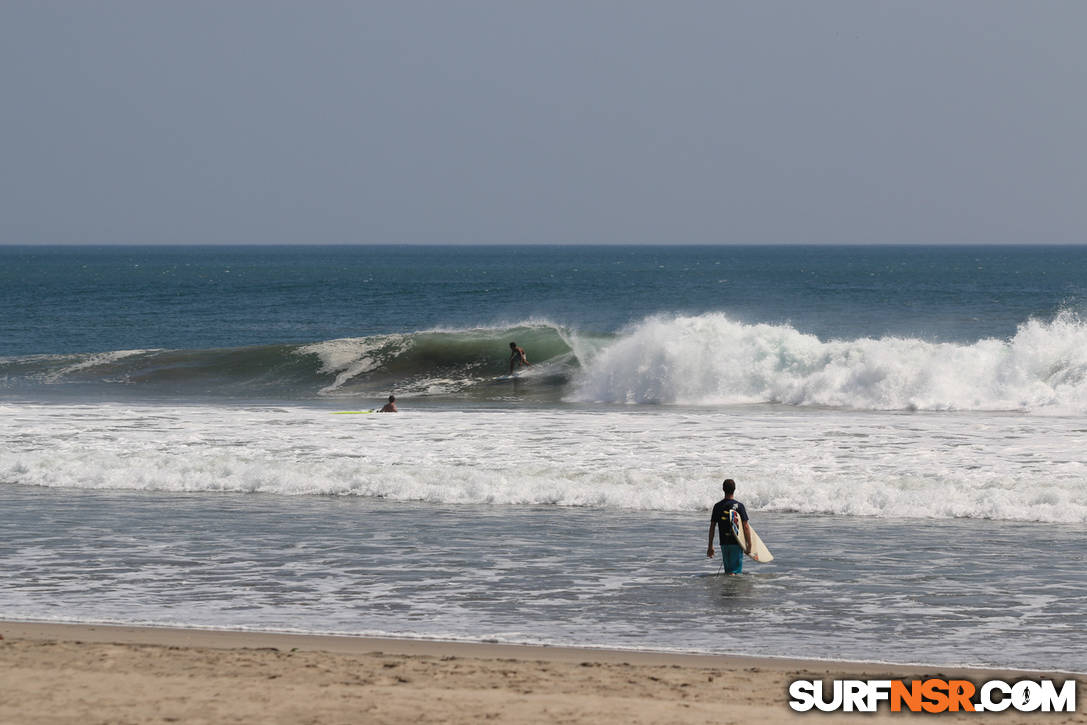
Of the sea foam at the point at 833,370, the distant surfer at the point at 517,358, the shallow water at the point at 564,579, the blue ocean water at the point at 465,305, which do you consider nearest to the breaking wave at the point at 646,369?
the sea foam at the point at 833,370

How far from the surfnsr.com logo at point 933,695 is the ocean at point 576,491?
68 centimetres

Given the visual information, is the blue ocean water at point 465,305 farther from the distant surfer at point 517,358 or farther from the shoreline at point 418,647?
the shoreline at point 418,647

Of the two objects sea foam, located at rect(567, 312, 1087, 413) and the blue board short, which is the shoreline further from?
sea foam, located at rect(567, 312, 1087, 413)

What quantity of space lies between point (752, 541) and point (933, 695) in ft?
13.0

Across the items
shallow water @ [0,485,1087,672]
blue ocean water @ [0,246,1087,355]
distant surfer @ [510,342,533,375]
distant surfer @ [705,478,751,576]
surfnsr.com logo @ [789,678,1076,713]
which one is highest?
blue ocean water @ [0,246,1087,355]

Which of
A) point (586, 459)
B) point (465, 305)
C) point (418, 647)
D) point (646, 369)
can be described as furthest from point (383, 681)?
point (465, 305)

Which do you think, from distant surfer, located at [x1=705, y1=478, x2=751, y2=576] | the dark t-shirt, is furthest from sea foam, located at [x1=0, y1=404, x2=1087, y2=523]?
distant surfer, located at [x1=705, y1=478, x2=751, y2=576]

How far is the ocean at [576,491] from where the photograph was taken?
32.7 ft

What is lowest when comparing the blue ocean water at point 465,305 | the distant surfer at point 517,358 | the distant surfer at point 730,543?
the distant surfer at point 730,543

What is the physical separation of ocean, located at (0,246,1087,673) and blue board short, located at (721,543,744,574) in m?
0.17

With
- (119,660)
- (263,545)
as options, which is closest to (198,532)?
(263,545)

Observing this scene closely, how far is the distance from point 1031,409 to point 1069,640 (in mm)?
17423

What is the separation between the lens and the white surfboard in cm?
1142

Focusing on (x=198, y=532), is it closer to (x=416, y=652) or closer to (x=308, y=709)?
(x=416, y=652)
